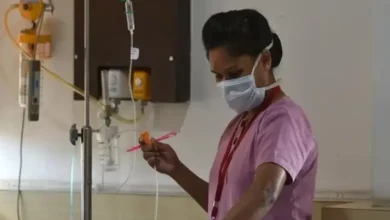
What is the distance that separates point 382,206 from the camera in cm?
186

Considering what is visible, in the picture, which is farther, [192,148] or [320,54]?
[192,148]

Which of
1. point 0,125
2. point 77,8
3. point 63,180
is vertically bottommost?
point 63,180

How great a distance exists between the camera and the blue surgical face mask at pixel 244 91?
157cm

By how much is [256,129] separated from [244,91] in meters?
0.09

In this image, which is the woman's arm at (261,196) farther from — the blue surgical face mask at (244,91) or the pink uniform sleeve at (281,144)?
the blue surgical face mask at (244,91)

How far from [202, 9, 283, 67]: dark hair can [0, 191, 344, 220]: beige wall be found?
74 cm

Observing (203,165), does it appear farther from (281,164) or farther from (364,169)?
(281,164)

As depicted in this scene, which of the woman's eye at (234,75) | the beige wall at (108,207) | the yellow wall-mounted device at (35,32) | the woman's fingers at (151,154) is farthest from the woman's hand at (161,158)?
the yellow wall-mounted device at (35,32)

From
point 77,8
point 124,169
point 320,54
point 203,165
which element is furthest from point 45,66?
point 320,54

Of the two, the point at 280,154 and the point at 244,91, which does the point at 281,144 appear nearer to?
the point at 280,154

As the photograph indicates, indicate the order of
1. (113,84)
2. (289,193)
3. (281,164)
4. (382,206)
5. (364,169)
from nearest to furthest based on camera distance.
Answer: (281,164) < (289,193) < (382,206) < (364,169) < (113,84)

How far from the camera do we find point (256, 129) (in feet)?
5.06

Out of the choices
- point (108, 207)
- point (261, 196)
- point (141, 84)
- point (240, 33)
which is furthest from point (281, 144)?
point (108, 207)

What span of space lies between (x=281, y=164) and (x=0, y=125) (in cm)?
143
